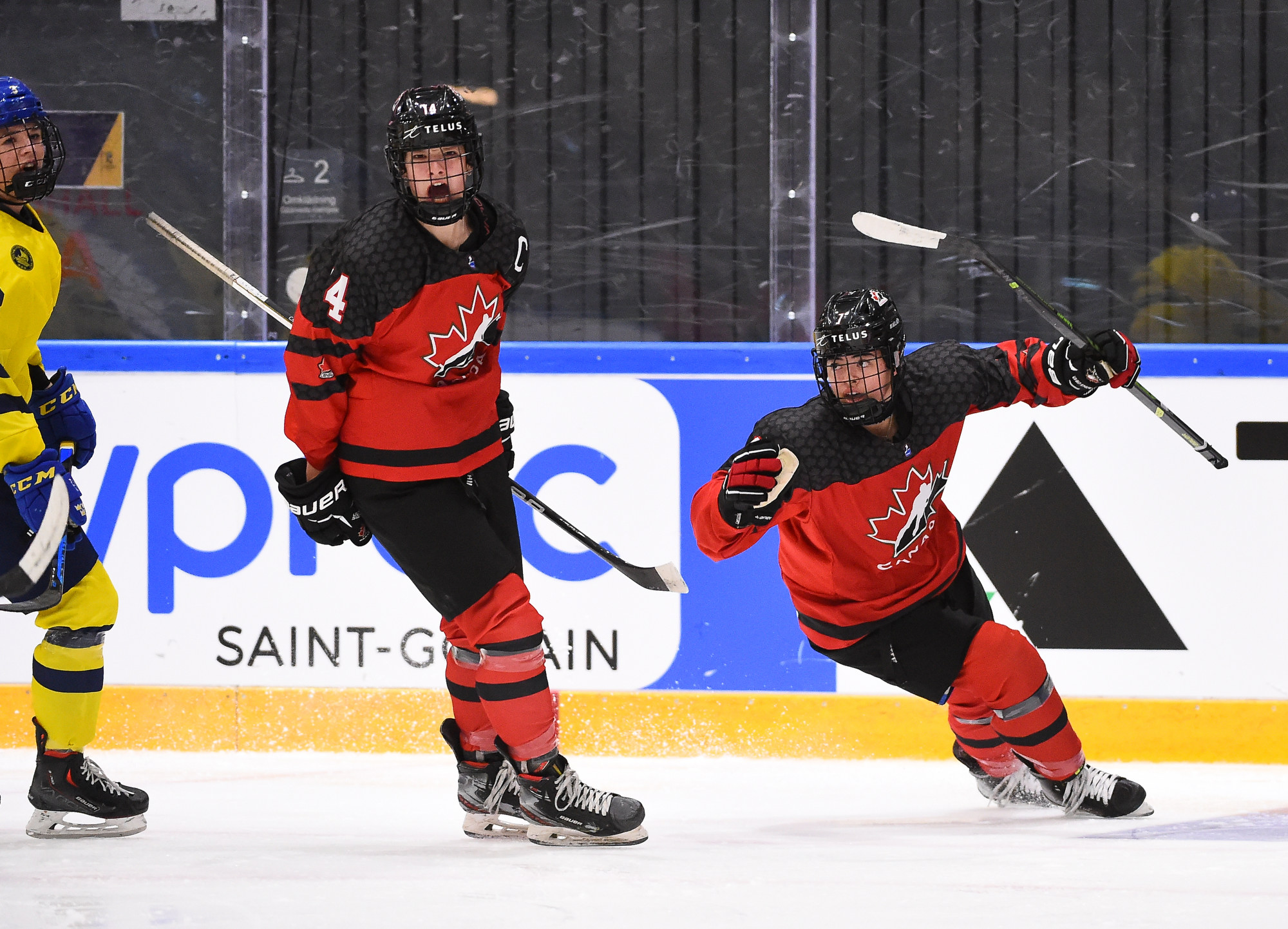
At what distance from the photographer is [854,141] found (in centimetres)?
384

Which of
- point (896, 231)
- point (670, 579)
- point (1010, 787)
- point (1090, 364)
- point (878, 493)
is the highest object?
point (896, 231)

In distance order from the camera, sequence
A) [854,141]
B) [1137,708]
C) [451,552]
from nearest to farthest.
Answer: [451,552]
[1137,708]
[854,141]

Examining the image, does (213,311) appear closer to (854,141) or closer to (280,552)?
(280,552)

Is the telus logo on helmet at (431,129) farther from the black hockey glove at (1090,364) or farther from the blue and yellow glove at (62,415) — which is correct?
the black hockey glove at (1090,364)

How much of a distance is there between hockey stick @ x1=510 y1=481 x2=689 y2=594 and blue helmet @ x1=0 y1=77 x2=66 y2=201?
1047mm

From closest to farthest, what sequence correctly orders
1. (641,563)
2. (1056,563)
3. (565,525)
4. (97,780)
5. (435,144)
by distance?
1. (435,144)
2. (97,780)
3. (565,525)
4. (1056,563)
5. (641,563)

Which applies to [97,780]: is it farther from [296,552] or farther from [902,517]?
[902,517]

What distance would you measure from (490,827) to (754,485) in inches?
33.0

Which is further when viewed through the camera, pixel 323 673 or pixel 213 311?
pixel 213 311

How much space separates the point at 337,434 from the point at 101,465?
4.20ft

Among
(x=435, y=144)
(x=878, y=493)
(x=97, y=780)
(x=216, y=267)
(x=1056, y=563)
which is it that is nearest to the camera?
(x=435, y=144)

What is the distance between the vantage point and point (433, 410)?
2.53 m

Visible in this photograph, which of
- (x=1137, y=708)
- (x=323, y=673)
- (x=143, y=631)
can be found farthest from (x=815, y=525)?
(x=143, y=631)

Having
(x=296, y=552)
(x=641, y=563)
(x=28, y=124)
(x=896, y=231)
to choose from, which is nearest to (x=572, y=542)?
(x=641, y=563)
